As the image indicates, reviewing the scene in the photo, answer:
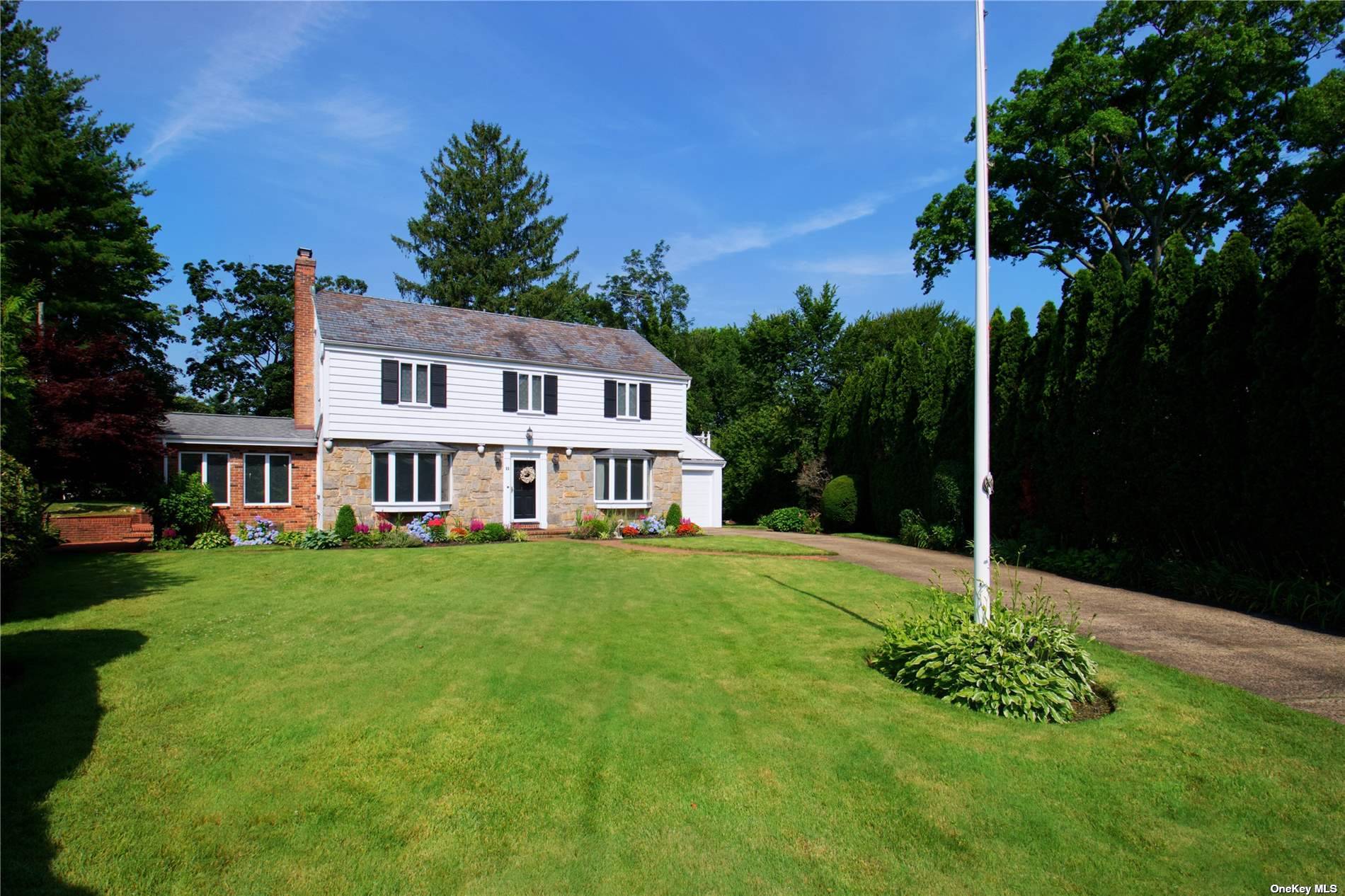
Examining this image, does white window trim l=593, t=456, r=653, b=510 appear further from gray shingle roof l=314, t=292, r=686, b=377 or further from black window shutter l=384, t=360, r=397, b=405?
black window shutter l=384, t=360, r=397, b=405

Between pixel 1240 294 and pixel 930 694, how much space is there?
9.24m

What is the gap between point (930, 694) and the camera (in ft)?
20.0

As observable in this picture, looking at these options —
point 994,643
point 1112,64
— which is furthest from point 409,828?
point 1112,64

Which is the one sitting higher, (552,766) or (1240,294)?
(1240,294)

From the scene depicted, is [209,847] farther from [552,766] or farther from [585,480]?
[585,480]

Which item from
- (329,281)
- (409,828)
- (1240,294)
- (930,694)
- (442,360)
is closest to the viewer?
(409,828)

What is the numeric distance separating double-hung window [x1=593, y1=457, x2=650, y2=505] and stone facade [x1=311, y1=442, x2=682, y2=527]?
270 millimetres

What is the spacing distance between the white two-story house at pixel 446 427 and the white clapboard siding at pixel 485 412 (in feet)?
0.11

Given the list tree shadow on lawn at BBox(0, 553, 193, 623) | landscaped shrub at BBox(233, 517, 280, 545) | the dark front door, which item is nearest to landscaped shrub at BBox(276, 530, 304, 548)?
landscaped shrub at BBox(233, 517, 280, 545)

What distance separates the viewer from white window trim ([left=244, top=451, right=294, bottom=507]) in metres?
18.1

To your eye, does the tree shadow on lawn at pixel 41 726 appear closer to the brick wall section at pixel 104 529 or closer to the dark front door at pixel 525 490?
the brick wall section at pixel 104 529

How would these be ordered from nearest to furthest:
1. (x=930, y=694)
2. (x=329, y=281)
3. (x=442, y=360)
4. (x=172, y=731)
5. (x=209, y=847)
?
(x=209, y=847) → (x=172, y=731) → (x=930, y=694) → (x=442, y=360) → (x=329, y=281)

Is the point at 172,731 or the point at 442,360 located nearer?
the point at 172,731

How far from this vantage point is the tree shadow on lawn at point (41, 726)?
3.27 meters
